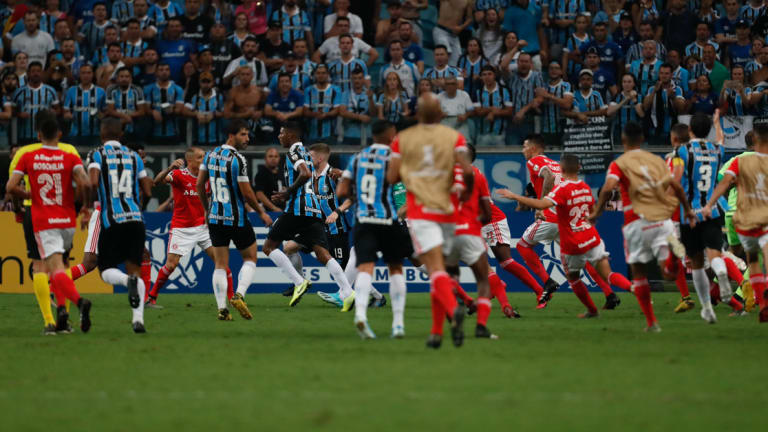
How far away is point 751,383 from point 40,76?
16.3m

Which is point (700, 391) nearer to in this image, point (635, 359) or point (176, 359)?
point (635, 359)

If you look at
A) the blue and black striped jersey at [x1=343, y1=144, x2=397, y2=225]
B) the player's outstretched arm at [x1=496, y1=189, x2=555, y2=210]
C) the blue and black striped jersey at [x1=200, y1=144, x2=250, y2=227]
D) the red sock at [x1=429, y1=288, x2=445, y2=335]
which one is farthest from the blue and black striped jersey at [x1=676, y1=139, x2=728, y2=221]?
the blue and black striped jersey at [x1=200, y1=144, x2=250, y2=227]

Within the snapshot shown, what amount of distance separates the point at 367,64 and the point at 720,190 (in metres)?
11.3

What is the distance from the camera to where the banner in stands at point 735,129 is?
19.3m

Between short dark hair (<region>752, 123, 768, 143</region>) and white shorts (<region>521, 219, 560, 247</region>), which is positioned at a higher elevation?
short dark hair (<region>752, 123, 768, 143</region>)

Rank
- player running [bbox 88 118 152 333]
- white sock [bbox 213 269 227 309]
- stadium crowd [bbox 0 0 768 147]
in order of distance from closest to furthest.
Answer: player running [bbox 88 118 152 333] → white sock [bbox 213 269 227 309] → stadium crowd [bbox 0 0 768 147]

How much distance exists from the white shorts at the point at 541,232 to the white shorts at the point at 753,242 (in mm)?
3084

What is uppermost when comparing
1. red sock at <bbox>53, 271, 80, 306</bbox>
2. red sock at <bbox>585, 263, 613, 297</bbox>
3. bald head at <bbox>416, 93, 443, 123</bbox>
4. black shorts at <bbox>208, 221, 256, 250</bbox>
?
bald head at <bbox>416, 93, 443, 123</bbox>

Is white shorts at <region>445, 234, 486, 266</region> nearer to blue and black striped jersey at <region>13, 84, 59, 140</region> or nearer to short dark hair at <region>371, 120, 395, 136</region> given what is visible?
short dark hair at <region>371, 120, 395, 136</region>

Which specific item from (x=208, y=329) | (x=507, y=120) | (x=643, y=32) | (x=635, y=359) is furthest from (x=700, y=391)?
(x=643, y=32)

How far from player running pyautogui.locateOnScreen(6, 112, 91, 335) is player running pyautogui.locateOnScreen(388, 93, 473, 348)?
3.59m

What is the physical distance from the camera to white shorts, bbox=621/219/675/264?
36.4 ft

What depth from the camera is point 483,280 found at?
10164mm

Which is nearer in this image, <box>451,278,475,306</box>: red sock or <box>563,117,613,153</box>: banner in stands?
<box>451,278,475,306</box>: red sock
